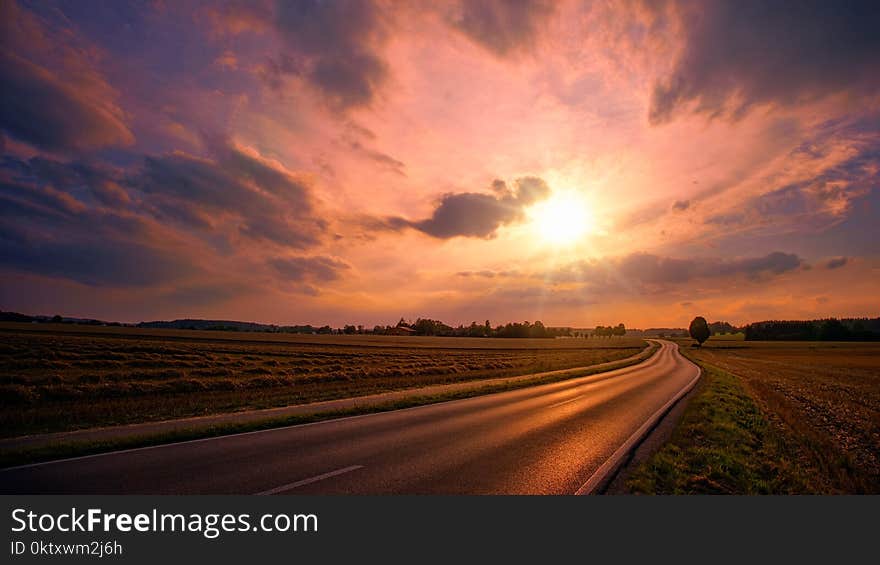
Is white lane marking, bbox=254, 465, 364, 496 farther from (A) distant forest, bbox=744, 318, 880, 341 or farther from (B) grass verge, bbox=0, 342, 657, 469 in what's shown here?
(A) distant forest, bbox=744, 318, 880, 341

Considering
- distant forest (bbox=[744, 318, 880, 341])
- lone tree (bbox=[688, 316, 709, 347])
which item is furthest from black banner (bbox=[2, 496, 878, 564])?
distant forest (bbox=[744, 318, 880, 341])

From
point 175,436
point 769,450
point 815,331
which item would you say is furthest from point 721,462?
point 815,331

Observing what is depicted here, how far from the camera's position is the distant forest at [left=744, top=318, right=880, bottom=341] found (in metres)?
128

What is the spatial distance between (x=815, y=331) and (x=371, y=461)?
187 metres

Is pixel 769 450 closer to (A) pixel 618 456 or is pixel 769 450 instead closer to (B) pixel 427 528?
(A) pixel 618 456

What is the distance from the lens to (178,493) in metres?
6.59

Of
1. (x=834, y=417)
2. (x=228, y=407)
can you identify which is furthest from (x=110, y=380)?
(x=834, y=417)

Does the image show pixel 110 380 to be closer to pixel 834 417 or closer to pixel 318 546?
pixel 318 546

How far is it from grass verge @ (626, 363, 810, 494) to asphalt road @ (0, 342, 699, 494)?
1163 millimetres

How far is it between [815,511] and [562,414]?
27.1ft

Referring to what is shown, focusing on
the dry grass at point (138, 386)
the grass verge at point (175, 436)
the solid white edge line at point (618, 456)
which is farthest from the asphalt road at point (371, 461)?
the dry grass at point (138, 386)

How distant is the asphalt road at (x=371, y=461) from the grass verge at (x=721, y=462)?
1163mm

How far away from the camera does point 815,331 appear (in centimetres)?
13938

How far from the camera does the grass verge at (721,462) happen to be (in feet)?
25.3
